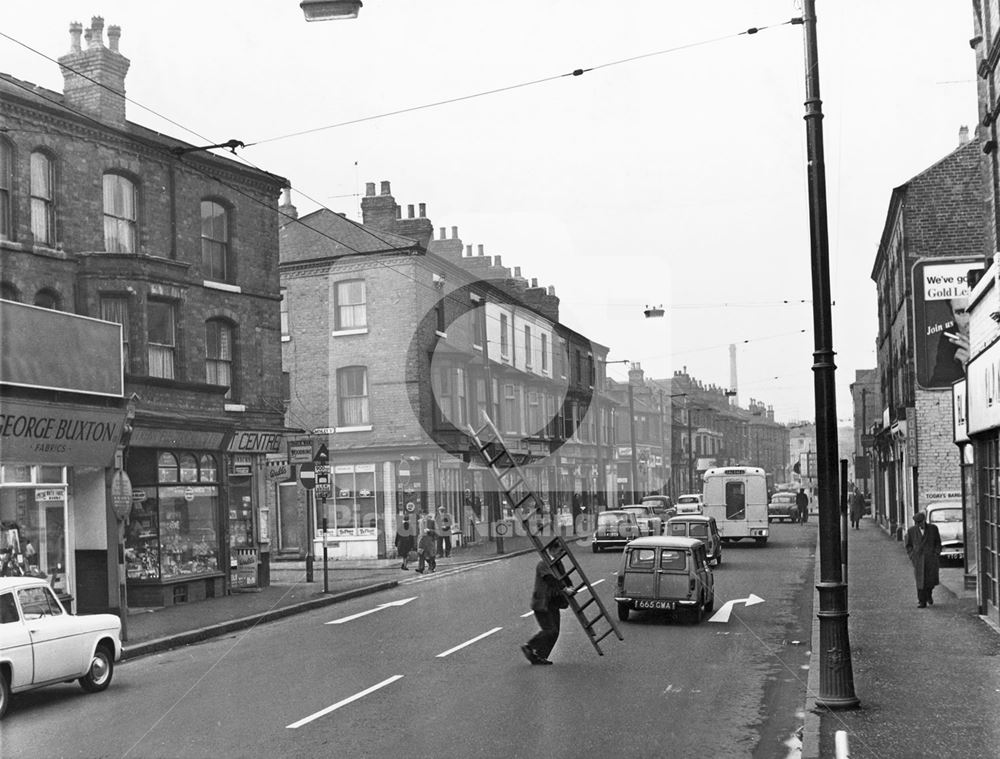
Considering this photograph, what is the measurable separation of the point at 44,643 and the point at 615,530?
27.3 meters

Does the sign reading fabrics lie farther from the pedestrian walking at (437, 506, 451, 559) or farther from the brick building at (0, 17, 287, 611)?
the pedestrian walking at (437, 506, 451, 559)

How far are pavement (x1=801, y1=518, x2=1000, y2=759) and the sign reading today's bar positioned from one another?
12.9 m

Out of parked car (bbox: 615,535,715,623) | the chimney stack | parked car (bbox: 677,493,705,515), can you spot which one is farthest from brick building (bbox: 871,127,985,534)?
the chimney stack

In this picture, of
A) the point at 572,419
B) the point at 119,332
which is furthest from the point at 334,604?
the point at 572,419

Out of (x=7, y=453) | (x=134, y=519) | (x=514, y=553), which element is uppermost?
(x=7, y=453)

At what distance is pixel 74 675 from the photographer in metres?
13.1

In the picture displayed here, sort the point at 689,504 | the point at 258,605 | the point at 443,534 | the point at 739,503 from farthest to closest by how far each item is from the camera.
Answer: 1. the point at 689,504
2. the point at 739,503
3. the point at 443,534
4. the point at 258,605

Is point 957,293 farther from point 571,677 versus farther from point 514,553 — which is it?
point 514,553

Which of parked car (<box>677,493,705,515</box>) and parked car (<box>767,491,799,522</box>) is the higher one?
parked car (<box>677,493,705,515</box>)

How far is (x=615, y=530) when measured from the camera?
1503 inches

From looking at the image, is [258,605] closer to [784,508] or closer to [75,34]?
[75,34]

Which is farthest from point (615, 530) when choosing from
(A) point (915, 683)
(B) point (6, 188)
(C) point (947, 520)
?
(A) point (915, 683)

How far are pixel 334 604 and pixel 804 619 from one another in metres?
10.2

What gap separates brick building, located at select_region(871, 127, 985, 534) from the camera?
22.4 metres
